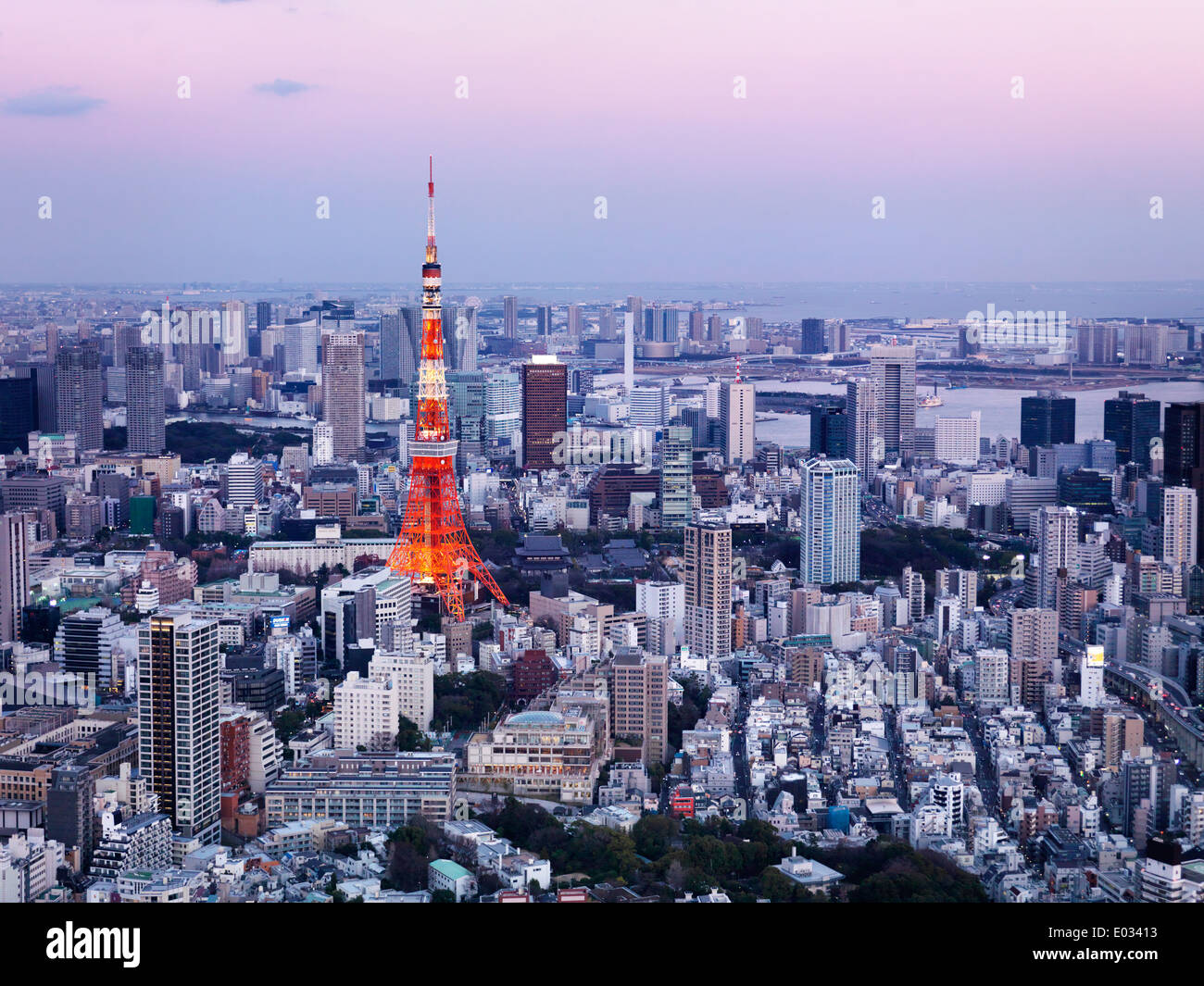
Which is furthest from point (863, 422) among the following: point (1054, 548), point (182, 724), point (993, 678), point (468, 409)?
point (182, 724)

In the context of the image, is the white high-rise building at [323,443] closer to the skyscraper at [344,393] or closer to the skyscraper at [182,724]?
the skyscraper at [344,393]

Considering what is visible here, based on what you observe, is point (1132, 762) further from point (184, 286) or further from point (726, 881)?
point (184, 286)

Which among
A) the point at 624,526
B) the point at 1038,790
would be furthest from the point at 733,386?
the point at 1038,790

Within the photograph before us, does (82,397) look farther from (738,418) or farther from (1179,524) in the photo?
(1179,524)

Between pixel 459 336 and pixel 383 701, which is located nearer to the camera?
Result: pixel 383 701

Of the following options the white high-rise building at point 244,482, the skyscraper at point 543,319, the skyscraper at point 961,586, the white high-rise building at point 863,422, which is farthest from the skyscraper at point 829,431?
the white high-rise building at point 244,482

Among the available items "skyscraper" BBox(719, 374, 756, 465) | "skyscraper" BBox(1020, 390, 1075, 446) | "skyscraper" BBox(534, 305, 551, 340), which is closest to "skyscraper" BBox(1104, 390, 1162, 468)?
"skyscraper" BBox(1020, 390, 1075, 446)
